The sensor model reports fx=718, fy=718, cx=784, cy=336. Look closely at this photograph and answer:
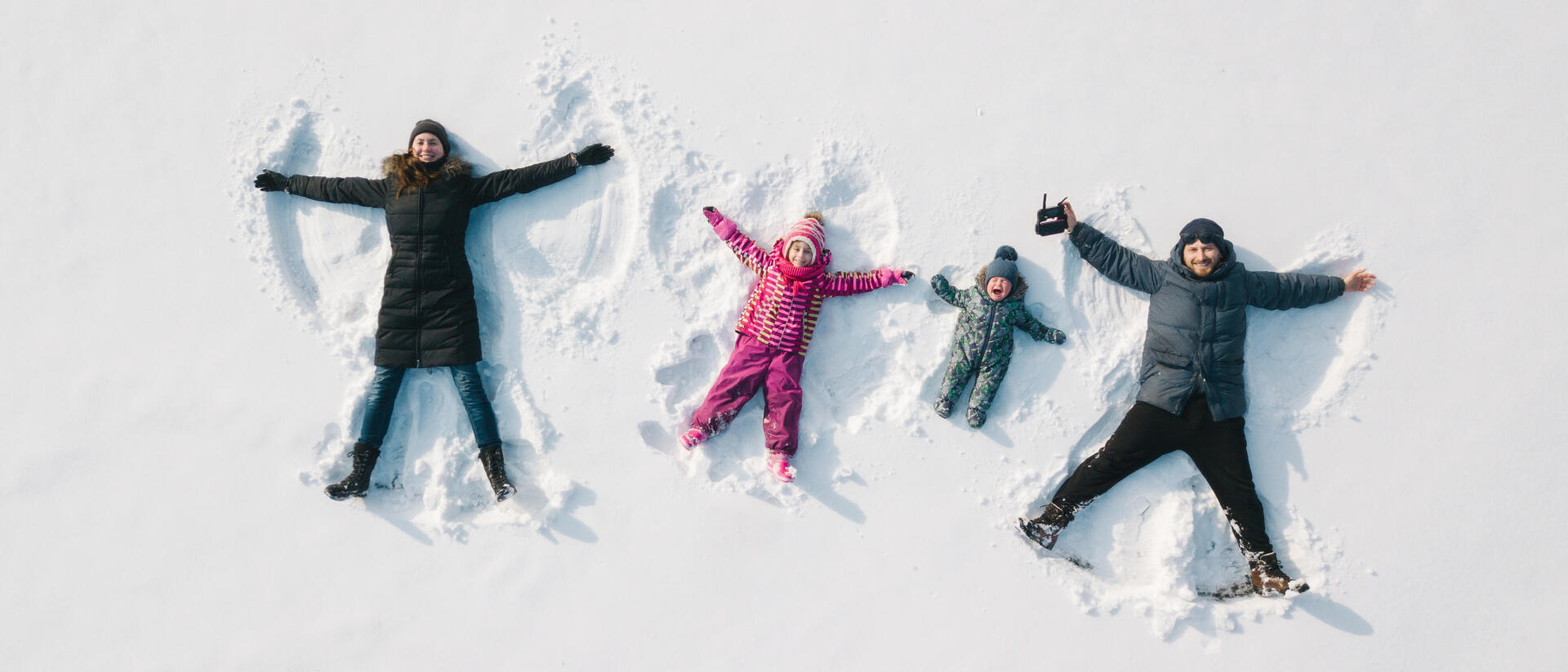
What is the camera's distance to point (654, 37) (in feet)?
12.5

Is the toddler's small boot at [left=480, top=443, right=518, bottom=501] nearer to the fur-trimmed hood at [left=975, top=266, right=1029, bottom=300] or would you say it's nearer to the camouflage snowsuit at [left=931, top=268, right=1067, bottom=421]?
the camouflage snowsuit at [left=931, top=268, right=1067, bottom=421]

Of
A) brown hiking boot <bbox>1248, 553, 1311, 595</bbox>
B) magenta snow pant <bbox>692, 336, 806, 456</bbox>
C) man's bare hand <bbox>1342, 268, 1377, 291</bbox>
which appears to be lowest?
brown hiking boot <bbox>1248, 553, 1311, 595</bbox>

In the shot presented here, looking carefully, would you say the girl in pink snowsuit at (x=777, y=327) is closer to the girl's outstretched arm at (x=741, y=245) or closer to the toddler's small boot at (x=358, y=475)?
the girl's outstretched arm at (x=741, y=245)

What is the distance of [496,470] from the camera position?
12.5ft

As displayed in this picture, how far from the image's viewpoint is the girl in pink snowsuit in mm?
3654

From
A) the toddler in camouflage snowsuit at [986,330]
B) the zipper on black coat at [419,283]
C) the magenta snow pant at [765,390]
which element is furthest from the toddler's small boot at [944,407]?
the zipper on black coat at [419,283]

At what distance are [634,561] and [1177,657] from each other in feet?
9.84

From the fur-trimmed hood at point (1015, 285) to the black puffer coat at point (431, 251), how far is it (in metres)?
2.17

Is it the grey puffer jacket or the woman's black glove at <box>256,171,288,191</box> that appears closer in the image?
the grey puffer jacket

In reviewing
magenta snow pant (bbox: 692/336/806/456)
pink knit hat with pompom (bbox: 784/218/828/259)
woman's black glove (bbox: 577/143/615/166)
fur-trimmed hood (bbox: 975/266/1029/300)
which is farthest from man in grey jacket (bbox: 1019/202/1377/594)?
woman's black glove (bbox: 577/143/615/166)

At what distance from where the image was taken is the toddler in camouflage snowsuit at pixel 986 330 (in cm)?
361

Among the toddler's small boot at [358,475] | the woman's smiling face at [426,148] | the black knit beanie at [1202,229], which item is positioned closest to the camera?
the black knit beanie at [1202,229]

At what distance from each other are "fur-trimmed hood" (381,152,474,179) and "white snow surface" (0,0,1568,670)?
5.2 inches

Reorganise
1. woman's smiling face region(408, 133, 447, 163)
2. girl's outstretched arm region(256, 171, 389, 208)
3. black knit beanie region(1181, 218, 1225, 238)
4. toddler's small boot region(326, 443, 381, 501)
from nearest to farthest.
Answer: black knit beanie region(1181, 218, 1225, 238)
woman's smiling face region(408, 133, 447, 163)
girl's outstretched arm region(256, 171, 389, 208)
toddler's small boot region(326, 443, 381, 501)
